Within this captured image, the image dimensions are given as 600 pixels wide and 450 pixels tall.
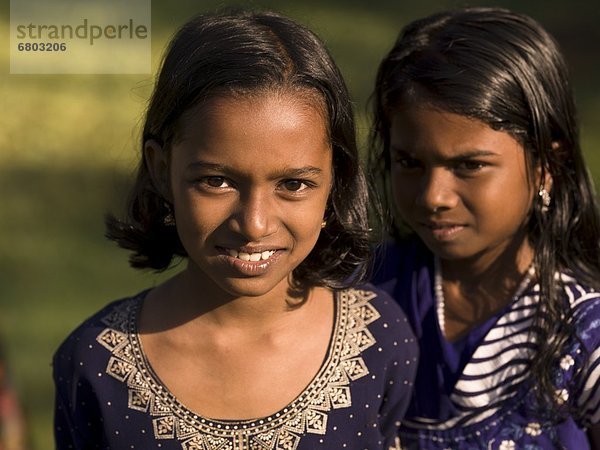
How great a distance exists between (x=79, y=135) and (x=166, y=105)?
284 centimetres

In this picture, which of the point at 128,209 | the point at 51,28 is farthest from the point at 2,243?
the point at 128,209

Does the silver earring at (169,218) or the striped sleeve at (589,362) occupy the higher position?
the silver earring at (169,218)

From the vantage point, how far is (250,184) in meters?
1.86

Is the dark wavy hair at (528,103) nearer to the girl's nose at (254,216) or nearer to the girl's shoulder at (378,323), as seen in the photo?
the girl's shoulder at (378,323)

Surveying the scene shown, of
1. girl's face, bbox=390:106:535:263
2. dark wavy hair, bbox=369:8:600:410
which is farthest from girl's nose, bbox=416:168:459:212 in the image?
dark wavy hair, bbox=369:8:600:410

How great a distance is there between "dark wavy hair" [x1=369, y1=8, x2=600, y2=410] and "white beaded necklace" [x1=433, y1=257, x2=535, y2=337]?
0.09 feet

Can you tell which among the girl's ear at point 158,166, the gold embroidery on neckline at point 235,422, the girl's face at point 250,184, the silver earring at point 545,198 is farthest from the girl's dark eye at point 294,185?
the silver earring at point 545,198

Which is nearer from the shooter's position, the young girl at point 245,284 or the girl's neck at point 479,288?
the young girl at point 245,284

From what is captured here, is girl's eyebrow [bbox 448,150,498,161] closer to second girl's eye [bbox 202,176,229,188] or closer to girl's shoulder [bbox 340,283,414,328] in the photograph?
girl's shoulder [bbox 340,283,414,328]

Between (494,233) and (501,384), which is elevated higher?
(494,233)

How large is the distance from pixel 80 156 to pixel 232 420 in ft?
9.47

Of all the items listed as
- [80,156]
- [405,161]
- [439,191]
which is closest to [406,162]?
[405,161]

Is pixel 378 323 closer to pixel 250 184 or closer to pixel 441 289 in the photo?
pixel 441 289

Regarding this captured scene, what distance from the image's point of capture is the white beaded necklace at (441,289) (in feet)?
7.89
